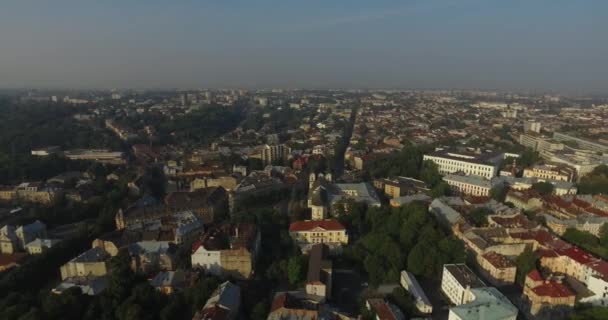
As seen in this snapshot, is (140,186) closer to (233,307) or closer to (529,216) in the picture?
(233,307)

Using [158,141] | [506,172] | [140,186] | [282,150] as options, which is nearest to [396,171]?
[506,172]

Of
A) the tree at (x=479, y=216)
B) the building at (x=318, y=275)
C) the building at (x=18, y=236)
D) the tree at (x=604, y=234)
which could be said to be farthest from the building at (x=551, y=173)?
the building at (x=18, y=236)

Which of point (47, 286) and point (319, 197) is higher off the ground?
point (319, 197)

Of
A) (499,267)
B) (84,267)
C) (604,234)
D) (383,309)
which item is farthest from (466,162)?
(84,267)

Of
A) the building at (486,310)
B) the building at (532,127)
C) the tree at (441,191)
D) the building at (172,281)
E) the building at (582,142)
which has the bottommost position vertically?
the building at (172,281)

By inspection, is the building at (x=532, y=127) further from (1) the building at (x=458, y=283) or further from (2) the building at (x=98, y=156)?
(2) the building at (x=98, y=156)

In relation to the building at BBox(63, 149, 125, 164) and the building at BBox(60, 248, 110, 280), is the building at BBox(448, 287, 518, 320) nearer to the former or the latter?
the building at BBox(60, 248, 110, 280)
